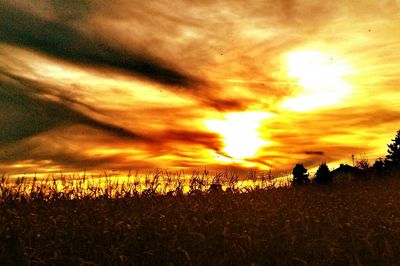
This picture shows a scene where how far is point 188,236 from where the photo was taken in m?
7.71

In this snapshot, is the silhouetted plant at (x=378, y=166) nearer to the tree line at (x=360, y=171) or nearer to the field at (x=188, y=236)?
the tree line at (x=360, y=171)

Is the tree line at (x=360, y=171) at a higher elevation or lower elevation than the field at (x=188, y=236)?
higher

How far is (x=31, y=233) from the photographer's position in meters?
7.65

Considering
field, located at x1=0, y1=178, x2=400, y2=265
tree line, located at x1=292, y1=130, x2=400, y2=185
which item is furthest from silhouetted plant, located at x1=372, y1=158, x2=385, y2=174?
field, located at x1=0, y1=178, x2=400, y2=265

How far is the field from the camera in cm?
678

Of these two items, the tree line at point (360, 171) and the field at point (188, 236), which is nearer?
the field at point (188, 236)

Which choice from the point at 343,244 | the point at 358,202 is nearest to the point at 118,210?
the point at 343,244

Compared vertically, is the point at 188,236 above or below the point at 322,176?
below

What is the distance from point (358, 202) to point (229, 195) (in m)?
3.96

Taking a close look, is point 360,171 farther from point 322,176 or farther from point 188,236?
point 188,236

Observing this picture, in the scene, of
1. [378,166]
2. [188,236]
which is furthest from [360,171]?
[188,236]

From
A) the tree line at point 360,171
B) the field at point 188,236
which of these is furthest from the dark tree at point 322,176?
the field at point 188,236

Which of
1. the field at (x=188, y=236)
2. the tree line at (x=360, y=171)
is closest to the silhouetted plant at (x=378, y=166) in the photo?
the tree line at (x=360, y=171)

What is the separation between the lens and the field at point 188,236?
6777mm
